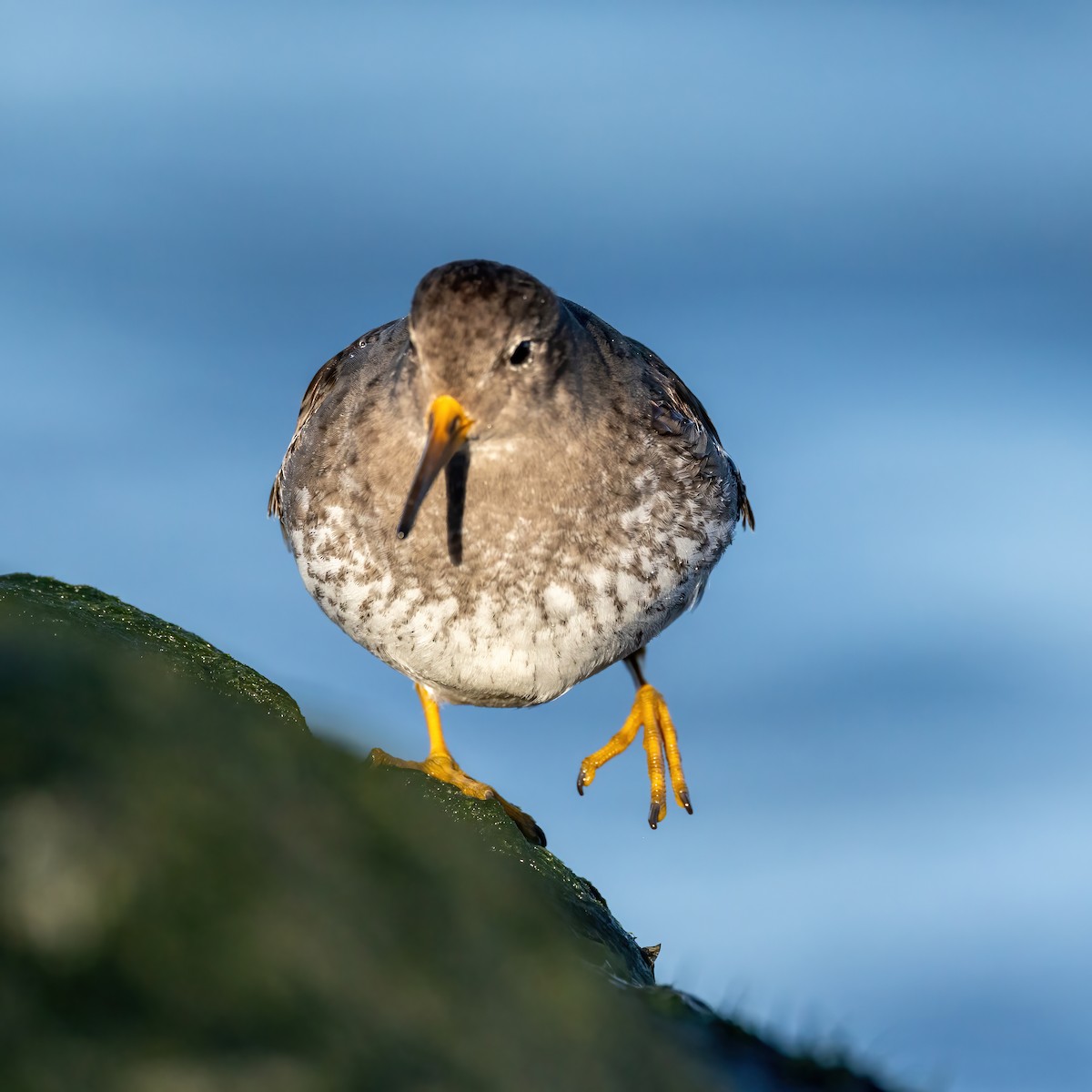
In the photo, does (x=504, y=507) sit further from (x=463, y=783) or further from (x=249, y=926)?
(x=249, y=926)

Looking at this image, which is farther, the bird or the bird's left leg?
the bird's left leg

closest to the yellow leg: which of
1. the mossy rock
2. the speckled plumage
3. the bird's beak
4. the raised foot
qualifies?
the raised foot

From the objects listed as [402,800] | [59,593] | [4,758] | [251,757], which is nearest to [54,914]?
[4,758]

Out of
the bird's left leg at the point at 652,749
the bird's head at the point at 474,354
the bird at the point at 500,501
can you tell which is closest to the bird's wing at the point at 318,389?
the bird at the point at 500,501

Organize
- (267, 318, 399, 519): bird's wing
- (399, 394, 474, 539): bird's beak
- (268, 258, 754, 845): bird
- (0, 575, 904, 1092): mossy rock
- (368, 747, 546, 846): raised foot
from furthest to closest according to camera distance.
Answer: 1. (267, 318, 399, 519): bird's wing
2. (368, 747, 546, 846): raised foot
3. (268, 258, 754, 845): bird
4. (399, 394, 474, 539): bird's beak
5. (0, 575, 904, 1092): mossy rock

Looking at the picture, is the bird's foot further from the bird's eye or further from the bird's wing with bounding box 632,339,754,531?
the bird's eye
